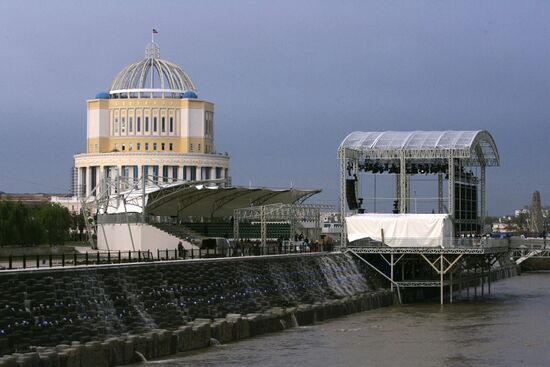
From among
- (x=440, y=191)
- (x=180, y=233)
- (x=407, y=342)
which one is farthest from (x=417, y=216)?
(x=407, y=342)

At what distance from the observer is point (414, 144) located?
6638 cm

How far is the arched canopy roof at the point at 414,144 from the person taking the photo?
65.2 meters

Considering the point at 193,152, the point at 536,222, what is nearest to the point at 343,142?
the point at 193,152

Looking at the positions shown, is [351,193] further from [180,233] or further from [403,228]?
[180,233]

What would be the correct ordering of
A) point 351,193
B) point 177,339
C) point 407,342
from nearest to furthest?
point 177,339, point 407,342, point 351,193

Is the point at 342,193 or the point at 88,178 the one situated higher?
the point at 88,178

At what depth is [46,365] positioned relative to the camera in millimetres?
31031

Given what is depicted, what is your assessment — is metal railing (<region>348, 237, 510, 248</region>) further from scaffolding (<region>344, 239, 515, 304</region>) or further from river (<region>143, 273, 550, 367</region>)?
river (<region>143, 273, 550, 367</region>)

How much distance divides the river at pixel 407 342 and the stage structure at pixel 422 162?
356 inches

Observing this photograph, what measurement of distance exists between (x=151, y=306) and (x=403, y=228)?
24597 mm

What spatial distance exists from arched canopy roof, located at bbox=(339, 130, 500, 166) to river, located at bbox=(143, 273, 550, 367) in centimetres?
935

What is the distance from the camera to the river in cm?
3769

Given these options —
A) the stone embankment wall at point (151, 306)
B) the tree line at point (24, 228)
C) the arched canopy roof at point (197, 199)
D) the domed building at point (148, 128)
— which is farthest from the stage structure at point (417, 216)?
the domed building at point (148, 128)

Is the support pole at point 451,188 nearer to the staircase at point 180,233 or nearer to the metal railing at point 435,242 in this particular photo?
the metal railing at point 435,242
